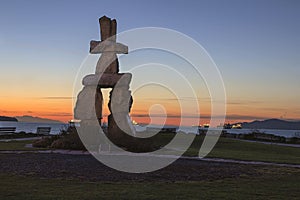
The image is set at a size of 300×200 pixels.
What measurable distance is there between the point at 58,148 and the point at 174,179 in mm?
9672

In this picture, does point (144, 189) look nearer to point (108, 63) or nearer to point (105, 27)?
point (108, 63)

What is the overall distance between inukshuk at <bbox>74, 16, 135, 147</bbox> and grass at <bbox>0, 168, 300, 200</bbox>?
32.0 feet

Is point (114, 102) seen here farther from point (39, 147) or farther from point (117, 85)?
point (39, 147)

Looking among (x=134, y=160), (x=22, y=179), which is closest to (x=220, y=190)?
(x=22, y=179)

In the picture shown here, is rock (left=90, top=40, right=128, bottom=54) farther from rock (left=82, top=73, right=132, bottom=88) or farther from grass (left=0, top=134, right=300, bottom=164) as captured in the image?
grass (left=0, top=134, right=300, bottom=164)

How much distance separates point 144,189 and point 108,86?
1178 centimetres

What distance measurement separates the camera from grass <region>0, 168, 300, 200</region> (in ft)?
26.4

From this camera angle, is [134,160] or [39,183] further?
[134,160]

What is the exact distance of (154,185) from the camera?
956cm

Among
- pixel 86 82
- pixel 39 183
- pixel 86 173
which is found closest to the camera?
pixel 39 183

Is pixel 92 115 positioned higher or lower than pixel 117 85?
lower

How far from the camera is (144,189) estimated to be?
890 cm

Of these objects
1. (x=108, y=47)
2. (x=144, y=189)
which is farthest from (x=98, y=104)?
(x=144, y=189)

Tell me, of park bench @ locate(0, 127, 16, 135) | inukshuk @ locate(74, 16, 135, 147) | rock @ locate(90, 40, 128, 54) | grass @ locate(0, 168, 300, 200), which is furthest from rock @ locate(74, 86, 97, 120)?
park bench @ locate(0, 127, 16, 135)
